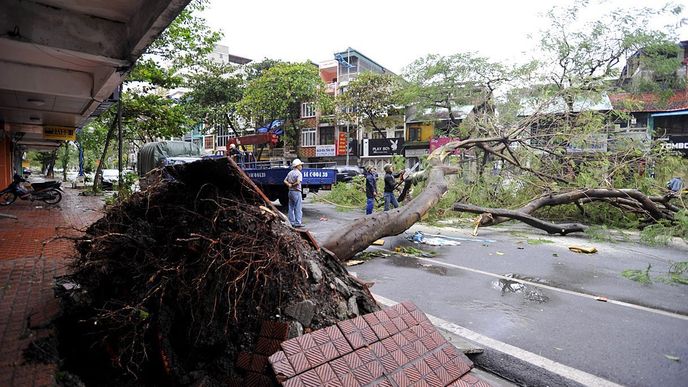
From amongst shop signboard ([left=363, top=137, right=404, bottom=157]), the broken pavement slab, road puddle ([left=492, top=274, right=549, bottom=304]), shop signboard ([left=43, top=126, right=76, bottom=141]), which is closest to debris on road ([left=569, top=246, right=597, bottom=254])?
road puddle ([left=492, top=274, right=549, bottom=304])

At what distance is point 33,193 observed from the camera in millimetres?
13273

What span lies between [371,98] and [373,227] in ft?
79.3

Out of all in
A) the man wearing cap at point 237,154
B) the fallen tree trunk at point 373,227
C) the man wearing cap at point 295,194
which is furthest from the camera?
the man wearing cap at point 237,154

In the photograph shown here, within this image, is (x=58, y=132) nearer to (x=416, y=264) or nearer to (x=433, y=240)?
(x=433, y=240)

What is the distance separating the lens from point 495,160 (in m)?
11.9

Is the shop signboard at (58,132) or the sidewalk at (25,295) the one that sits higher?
the shop signboard at (58,132)

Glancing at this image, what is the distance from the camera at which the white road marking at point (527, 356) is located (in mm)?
2969

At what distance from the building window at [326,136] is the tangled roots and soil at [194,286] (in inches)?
1345

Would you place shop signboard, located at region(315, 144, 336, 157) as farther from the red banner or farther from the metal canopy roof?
the metal canopy roof

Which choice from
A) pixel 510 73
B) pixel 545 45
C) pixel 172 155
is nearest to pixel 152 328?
pixel 172 155

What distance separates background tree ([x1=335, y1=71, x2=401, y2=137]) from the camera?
93.9 feet

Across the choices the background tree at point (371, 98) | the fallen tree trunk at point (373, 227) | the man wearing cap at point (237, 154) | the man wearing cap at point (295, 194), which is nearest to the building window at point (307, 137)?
the background tree at point (371, 98)

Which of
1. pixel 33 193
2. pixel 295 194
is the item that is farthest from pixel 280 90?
pixel 295 194

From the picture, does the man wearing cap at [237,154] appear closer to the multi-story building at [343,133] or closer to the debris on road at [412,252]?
the debris on road at [412,252]
